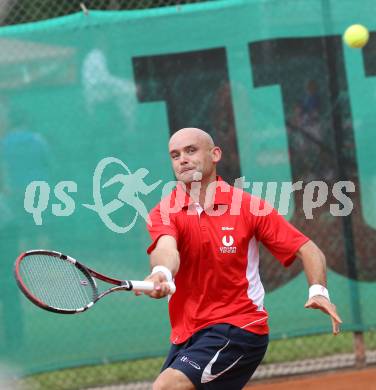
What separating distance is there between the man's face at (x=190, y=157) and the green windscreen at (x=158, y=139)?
1912 mm

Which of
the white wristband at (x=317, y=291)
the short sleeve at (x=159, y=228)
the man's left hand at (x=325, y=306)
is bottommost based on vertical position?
the man's left hand at (x=325, y=306)

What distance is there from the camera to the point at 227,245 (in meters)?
4.09

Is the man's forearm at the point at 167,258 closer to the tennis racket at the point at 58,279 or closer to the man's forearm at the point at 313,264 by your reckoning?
the tennis racket at the point at 58,279

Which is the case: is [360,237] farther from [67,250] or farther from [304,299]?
[67,250]

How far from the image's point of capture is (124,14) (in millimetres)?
6117

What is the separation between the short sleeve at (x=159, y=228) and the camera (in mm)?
3973

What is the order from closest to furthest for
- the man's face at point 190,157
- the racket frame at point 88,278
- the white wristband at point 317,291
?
1. the racket frame at point 88,278
2. the white wristband at point 317,291
3. the man's face at point 190,157

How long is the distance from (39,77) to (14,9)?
1.85m

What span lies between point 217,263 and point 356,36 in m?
2.66

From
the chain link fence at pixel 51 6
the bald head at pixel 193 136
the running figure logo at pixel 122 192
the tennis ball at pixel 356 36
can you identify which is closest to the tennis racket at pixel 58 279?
the bald head at pixel 193 136

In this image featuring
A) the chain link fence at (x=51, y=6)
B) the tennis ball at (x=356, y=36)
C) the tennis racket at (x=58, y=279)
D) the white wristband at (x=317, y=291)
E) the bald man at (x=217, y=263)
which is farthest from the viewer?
the chain link fence at (x=51, y=6)

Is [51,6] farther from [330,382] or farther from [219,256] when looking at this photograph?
[219,256]

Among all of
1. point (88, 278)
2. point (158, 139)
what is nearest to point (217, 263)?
point (88, 278)

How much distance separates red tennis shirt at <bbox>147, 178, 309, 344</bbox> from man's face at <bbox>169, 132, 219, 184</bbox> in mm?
107
